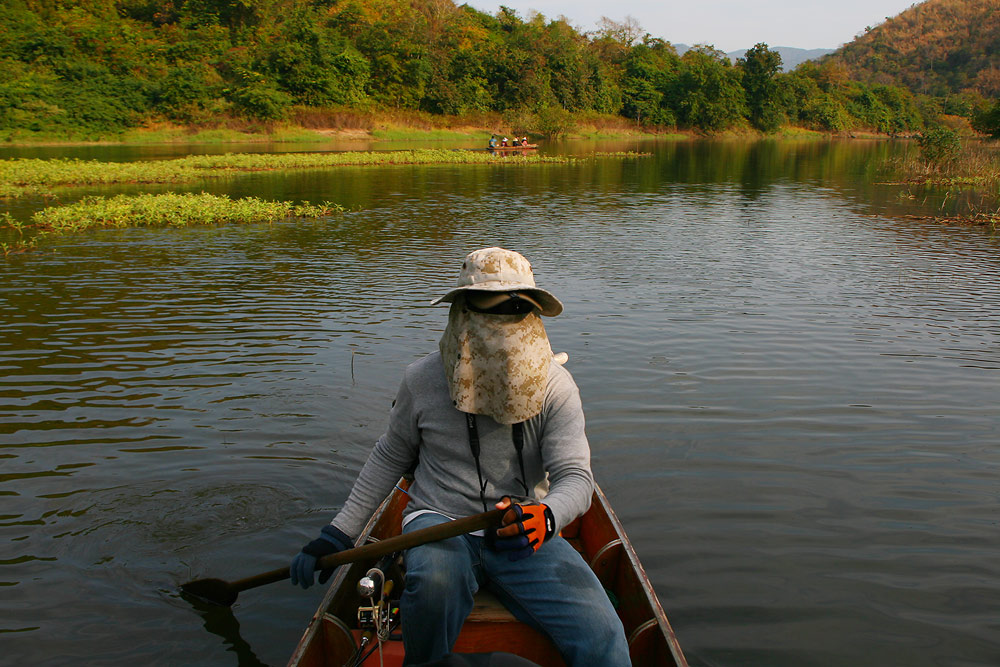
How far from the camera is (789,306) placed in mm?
10508

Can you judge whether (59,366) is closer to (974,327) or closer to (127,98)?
(974,327)

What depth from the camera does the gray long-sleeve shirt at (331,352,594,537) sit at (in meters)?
2.81

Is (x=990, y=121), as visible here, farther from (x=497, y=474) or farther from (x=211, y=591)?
(x=211, y=591)

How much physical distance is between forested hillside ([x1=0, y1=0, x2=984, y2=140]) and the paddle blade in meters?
49.4

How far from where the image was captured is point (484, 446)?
112 inches

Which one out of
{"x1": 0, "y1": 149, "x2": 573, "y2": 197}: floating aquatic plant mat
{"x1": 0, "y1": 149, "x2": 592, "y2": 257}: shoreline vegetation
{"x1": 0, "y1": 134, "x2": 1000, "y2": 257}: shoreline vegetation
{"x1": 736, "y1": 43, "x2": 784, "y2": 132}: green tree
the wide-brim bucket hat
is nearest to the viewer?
the wide-brim bucket hat

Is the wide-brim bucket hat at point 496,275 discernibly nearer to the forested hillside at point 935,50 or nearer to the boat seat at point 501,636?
the boat seat at point 501,636

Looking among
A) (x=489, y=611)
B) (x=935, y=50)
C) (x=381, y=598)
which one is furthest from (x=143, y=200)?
(x=935, y=50)

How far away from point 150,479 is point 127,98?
52.8 metres

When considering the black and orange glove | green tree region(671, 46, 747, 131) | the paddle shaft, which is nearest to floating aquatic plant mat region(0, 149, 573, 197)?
the paddle shaft

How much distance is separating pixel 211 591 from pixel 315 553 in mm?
1499

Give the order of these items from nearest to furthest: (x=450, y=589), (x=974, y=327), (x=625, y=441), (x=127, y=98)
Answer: (x=450, y=589) < (x=625, y=441) < (x=974, y=327) < (x=127, y=98)

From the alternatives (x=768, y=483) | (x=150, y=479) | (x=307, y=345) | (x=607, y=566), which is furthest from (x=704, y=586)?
(x=307, y=345)

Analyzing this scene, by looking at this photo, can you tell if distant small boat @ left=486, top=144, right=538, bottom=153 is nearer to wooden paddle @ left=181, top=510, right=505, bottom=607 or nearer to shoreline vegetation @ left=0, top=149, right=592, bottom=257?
shoreline vegetation @ left=0, top=149, right=592, bottom=257
